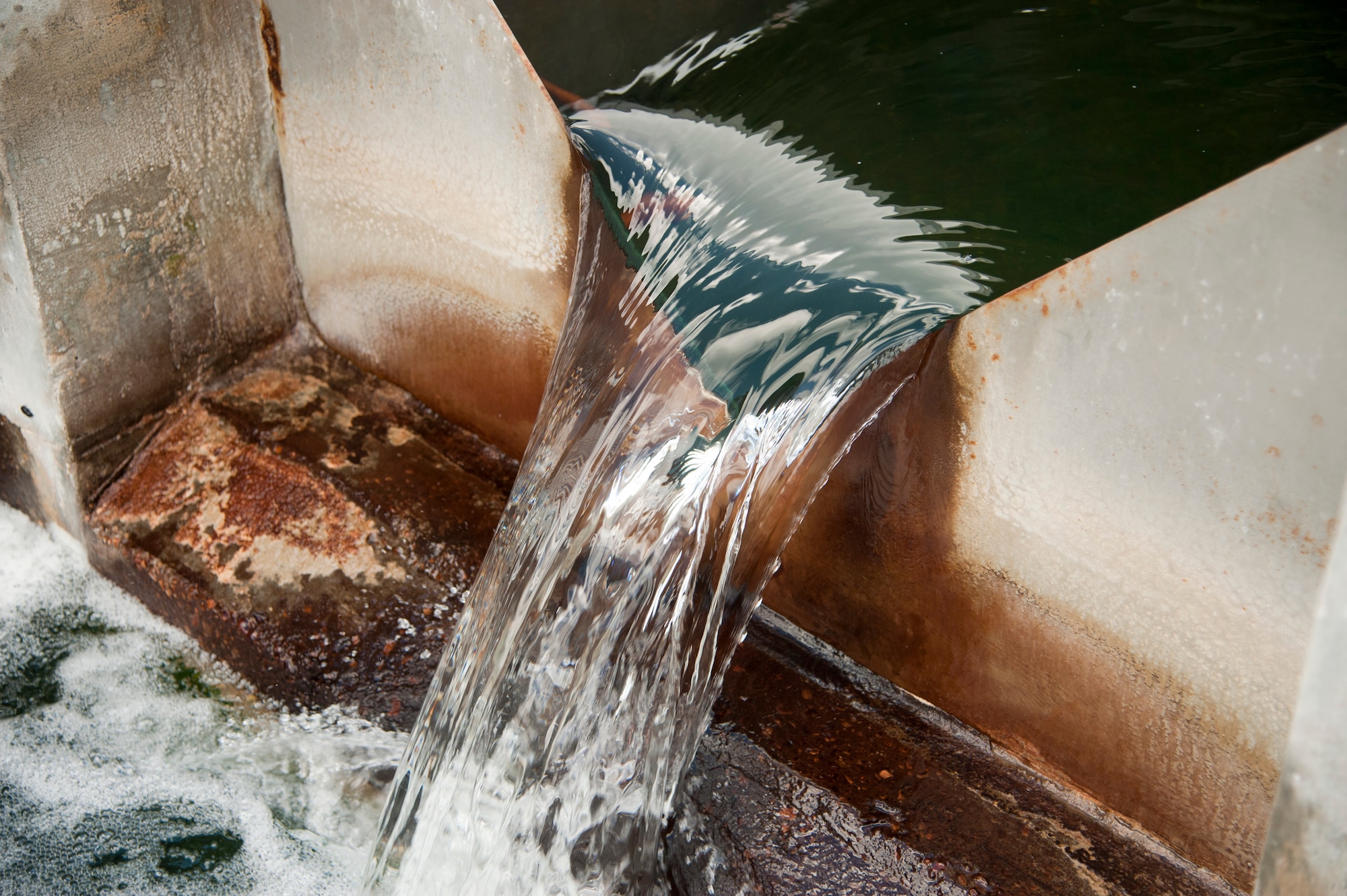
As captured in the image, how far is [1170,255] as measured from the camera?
5.05 ft

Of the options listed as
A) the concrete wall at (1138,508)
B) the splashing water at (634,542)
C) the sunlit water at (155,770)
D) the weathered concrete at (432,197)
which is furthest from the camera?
the weathered concrete at (432,197)

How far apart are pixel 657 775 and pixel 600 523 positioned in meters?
0.48

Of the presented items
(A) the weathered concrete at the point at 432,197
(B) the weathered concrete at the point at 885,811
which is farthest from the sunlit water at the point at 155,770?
(A) the weathered concrete at the point at 432,197

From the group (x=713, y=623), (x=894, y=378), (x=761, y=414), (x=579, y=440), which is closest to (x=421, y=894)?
(x=713, y=623)

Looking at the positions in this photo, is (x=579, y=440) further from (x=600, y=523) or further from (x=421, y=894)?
(x=421, y=894)

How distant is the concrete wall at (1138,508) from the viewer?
147 centimetres

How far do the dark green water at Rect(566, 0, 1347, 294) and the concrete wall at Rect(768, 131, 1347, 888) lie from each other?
20 cm

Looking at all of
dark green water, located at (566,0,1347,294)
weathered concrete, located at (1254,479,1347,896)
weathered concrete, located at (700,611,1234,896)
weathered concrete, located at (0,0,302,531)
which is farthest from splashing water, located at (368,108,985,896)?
weathered concrete, located at (0,0,302,531)

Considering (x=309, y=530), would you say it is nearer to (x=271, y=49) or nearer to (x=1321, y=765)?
(x=271, y=49)

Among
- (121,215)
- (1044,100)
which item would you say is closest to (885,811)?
(1044,100)

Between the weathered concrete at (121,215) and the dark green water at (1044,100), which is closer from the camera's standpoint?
the dark green water at (1044,100)

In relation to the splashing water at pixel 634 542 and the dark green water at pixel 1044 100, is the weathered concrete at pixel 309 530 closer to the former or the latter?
the splashing water at pixel 634 542

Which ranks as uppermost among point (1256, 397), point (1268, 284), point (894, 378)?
point (1268, 284)

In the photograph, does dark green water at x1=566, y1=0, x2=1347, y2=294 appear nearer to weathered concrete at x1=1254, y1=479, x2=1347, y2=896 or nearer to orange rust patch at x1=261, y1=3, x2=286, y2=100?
weathered concrete at x1=1254, y1=479, x2=1347, y2=896
